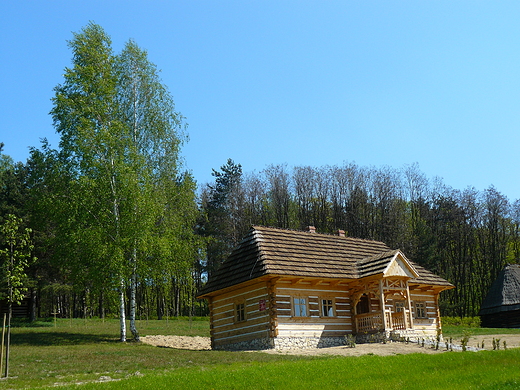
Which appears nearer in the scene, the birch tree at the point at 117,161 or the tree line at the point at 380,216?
the birch tree at the point at 117,161

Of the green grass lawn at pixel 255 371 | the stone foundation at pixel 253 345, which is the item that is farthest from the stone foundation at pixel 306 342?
the green grass lawn at pixel 255 371

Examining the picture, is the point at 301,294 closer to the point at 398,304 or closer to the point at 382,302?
the point at 382,302

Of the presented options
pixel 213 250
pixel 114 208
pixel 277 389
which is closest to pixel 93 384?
pixel 277 389

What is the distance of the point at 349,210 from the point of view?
5650 cm

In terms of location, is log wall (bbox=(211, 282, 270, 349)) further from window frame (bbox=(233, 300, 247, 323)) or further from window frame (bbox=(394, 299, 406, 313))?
window frame (bbox=(394, 299, 406, 313))

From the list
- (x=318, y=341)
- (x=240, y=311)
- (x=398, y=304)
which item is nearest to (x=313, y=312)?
(x=318, y=341)

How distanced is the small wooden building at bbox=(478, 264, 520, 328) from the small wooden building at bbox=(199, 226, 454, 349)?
50.2 feet

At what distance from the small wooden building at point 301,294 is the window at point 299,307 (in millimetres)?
47

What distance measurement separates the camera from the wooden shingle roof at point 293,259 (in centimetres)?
2501

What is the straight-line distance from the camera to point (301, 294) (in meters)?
25.7

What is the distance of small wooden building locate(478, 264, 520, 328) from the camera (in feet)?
133

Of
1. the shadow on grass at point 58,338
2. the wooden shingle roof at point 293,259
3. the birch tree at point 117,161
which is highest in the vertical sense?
the birch tree at point 117,161

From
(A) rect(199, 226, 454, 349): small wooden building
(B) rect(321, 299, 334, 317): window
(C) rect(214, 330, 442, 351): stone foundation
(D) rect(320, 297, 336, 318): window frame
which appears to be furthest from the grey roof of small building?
(B) rect(321, 299, 334, 317): window

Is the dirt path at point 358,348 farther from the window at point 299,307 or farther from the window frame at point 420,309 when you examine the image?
the window frame at point 420,309
